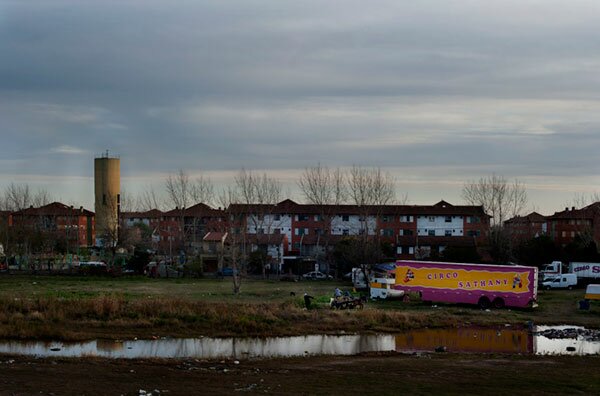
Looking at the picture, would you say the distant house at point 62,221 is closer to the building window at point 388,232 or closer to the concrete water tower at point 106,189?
the concrete water tower at point 106,189

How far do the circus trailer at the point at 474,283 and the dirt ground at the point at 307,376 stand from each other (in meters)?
21.2

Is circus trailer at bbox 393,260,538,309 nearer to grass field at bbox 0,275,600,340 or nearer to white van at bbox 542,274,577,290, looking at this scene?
grass field at bbox 0,275,600,340

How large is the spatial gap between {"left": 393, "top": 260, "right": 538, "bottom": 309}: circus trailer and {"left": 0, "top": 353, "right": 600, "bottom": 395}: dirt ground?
21.2m

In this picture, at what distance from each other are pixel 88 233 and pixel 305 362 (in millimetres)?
129027

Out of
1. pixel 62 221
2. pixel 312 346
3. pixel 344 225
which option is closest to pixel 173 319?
pixel 312 346

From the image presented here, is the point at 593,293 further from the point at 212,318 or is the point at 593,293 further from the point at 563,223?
the point at 563,223

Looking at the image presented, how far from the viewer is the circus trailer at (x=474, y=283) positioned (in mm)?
50938

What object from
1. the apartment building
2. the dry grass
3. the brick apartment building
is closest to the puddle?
the dry grass

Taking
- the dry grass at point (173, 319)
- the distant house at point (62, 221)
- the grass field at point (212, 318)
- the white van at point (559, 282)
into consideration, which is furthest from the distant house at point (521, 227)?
the distant house at point (62, 221)

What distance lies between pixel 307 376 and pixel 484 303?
30195 mm

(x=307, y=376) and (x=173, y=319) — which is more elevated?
(x=173, y=319)

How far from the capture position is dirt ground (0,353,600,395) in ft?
72.2

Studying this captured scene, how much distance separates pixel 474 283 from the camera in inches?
2050

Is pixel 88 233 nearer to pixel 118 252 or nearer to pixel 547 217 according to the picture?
pixel 118 252
